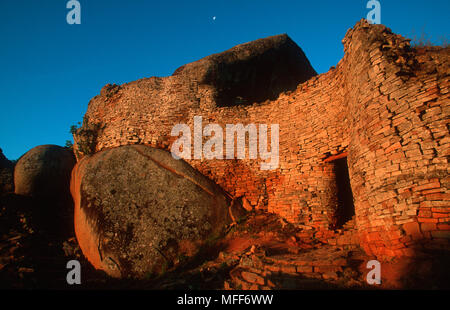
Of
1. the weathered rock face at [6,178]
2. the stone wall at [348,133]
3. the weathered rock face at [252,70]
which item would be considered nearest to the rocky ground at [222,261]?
the stone wall at [348,133]

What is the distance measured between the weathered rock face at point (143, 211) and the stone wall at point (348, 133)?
1.25 meters

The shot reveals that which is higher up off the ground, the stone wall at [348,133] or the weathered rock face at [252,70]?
the weathered rock face at [252,70]

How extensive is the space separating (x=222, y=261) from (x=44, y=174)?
833cm

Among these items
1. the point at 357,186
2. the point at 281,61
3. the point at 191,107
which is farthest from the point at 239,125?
the point at 281,61

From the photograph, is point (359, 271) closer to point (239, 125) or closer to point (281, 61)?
point (239, 125)

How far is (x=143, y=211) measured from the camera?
640 centimetres

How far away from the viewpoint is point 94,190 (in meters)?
6.77

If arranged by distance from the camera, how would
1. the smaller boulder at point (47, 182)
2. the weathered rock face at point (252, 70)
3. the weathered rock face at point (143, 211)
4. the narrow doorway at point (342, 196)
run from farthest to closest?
the weathered rock face at point (252, 70)
the smaller boulder at point (47, 182)
the narrow doorway at point (342, 196)
the weathered rock face at point (143, 211)

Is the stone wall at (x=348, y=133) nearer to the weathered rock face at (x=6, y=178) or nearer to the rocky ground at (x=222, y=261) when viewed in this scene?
the rocky ground at (x=222, y=261)

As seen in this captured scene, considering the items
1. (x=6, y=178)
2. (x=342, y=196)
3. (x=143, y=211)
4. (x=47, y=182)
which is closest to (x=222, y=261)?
(x=143, y=211)

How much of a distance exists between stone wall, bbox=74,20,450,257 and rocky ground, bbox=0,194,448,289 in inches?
29.1

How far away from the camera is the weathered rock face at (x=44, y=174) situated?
28.2 feet

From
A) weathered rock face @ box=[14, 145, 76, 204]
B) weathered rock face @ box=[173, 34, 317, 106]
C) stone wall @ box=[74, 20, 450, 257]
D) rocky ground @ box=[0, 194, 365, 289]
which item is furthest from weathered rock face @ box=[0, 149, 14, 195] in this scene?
weathered rock face @ box=[173, 34, 317, 106]
